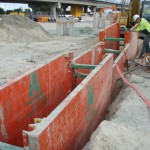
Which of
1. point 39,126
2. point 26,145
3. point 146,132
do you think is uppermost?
point 39,126

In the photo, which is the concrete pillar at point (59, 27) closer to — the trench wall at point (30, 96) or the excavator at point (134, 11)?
the excavator at point (134, 11)

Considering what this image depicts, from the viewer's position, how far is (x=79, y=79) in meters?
6.48

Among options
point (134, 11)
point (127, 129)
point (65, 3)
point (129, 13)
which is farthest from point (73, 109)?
point (65, 3)

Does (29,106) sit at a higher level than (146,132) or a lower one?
higher

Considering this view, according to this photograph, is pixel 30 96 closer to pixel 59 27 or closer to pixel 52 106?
pixel 52 106

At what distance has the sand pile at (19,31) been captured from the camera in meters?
17.0

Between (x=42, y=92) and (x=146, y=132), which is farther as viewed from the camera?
(x=42, y=92)

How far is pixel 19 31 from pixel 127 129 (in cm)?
1505

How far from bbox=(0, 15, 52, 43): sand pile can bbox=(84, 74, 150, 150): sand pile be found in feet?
40.9

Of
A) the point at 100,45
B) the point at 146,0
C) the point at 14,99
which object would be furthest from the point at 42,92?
the point at 146,0

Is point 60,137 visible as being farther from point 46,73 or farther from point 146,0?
point 146,0

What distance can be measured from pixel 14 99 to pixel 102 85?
2.03 meters

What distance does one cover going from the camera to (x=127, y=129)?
13.4 ft

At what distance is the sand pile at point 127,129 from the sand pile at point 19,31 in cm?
1247
